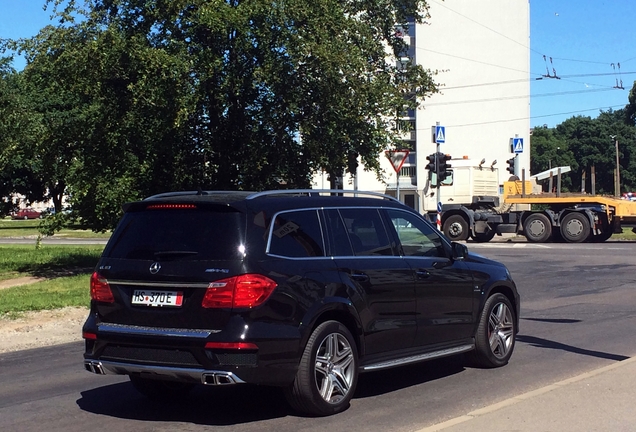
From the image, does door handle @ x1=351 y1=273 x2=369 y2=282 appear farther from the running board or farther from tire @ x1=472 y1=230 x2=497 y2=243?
tire @ x1=472 y1=230 x2=497 y2=243

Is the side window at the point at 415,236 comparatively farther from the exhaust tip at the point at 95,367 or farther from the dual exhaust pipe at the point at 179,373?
the exhaust tip at the point at 95,367

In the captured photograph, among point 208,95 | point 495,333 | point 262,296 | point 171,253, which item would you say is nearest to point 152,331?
point 171,253

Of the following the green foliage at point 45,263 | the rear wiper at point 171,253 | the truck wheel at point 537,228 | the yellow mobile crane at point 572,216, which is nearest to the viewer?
the rear wiper at point 171,253

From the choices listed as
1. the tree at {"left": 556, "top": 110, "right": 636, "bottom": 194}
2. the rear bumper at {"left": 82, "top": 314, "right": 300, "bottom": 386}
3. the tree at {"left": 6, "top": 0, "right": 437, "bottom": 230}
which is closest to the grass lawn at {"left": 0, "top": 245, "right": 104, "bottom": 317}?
the tree at {"left": 6, "top": 0, "right": 437, "bottom": 230}

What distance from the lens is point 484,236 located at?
3562cm

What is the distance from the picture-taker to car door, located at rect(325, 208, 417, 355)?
23.0 ft

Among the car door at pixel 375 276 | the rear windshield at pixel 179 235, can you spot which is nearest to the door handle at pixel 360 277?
the car door at pixel 375 276

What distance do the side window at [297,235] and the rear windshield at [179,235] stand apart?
1.07ft

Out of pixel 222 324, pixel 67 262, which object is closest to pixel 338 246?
pixel 222 324

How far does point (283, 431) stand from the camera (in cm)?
625

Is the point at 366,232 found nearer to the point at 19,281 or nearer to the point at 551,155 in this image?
the point at 19,281

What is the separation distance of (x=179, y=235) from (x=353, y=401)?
2118 millimetres

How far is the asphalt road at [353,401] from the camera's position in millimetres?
6562

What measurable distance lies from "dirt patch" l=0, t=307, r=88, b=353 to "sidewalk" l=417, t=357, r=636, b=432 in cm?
717
